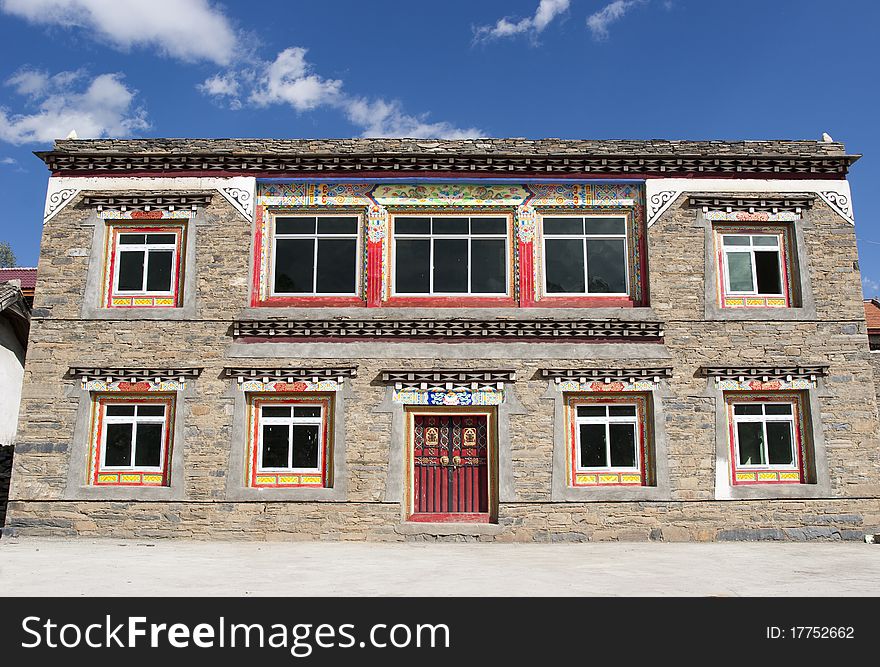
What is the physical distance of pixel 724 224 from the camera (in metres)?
14.4

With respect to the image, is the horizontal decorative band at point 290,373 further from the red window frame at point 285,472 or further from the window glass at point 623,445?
the window glass at point 623,445

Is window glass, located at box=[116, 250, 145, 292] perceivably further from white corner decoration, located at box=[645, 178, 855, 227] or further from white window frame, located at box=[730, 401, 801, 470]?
white window frame, located at box=[730, 401, 801, 470]

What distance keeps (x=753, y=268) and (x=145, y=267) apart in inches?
443

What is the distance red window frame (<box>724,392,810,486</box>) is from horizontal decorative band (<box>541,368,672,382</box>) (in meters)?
1.38

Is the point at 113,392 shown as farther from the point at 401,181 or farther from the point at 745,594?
the point at 745,594

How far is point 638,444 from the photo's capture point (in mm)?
13719

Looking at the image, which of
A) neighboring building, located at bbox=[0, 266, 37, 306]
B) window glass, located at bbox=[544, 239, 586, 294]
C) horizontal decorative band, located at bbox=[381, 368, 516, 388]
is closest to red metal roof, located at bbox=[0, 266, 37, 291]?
neighboring building, located at bbox=[0, 266, 37, 306]

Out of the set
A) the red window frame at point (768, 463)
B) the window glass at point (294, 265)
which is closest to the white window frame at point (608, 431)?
the red window frame at point (768, 463)

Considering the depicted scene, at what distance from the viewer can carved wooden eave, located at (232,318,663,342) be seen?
1378cm

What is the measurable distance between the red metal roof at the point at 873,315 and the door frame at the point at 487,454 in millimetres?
9716

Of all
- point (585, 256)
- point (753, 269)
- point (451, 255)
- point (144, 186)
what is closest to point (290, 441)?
point (451, 255)

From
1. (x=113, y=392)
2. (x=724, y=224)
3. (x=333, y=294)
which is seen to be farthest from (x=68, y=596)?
(x=724, y=224)

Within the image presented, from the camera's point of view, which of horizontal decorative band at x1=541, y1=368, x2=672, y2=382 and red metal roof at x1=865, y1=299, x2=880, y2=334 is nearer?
horizontal decorative band at x1=541, y1=368, x2=672, y2=382

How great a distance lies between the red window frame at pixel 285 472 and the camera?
13.5 m
